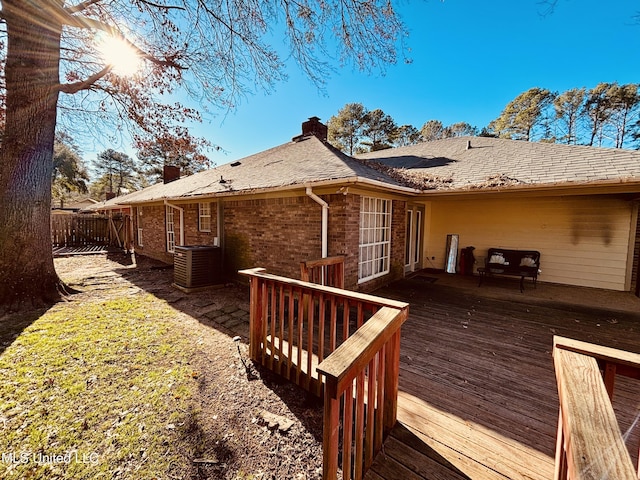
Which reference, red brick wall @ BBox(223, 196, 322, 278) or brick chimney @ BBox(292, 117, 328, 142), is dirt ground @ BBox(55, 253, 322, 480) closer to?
red brick wall @ BBox(223, 196, 322, 278)

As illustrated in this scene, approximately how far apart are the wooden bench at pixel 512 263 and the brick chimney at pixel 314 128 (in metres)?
6.67

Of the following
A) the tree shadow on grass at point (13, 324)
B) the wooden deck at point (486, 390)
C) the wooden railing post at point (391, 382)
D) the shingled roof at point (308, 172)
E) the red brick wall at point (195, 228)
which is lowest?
the tree shadow on grass at point (13, 324)

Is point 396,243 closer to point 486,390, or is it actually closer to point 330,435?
point 486,390

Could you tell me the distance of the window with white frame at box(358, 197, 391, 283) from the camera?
5.68 metres

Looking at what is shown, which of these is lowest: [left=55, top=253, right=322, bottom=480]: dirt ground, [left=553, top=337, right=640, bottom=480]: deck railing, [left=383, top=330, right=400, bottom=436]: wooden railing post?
[left=55, top=253, right=322, bottom=480]: dirt ground

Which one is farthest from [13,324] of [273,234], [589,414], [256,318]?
[589,414]

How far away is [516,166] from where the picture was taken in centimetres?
638

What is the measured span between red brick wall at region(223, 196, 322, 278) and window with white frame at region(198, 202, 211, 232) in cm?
107

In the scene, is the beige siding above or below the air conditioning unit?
above

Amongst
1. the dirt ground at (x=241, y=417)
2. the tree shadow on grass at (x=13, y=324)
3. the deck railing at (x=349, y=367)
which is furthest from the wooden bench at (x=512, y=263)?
the tree shadow on grass at (x=13, y=324)

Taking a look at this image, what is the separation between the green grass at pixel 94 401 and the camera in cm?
194

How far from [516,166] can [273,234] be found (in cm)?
625

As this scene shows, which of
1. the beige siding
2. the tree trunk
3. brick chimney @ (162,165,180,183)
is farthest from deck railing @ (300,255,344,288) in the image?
brick chimney @ (162,165,180,183)

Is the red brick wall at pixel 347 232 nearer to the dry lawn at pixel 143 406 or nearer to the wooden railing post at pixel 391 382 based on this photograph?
the dry lawn at pixel 143 406
